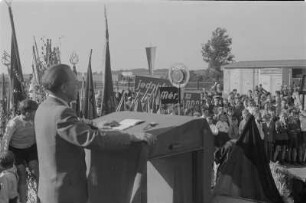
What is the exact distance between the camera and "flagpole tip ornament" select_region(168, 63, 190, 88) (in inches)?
359

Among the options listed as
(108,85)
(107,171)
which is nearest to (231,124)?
(108,85)

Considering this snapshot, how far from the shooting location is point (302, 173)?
374 inches

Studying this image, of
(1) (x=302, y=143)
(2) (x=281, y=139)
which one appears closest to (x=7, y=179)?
(2) (x=281, y=139)

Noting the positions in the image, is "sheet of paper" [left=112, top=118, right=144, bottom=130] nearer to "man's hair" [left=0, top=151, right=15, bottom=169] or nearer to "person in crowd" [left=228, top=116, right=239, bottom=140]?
"man's hair" [left=0, top=151, right=15, bottom=169]

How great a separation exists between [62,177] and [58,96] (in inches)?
21.4

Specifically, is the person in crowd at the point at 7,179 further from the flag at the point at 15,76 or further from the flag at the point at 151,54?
the flag at the point at 151,54

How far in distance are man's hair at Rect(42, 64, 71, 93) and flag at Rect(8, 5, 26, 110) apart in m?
4.76

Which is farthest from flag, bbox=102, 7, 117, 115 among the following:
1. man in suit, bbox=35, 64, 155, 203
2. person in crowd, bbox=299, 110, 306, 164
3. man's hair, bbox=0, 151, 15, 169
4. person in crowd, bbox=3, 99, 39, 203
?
man in suit, bbox=35, 64, 155, 203

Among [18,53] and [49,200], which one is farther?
[18,53]

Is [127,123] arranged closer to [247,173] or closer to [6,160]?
[247,173]

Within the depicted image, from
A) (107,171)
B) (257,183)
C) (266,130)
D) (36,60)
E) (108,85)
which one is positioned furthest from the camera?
(266,130)

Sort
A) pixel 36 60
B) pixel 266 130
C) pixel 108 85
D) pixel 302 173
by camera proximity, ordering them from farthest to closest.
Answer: pixel 266 130
pixel 302 173
pixel 108 85
pixel 36 60

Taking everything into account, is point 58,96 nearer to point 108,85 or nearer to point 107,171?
point 107,171

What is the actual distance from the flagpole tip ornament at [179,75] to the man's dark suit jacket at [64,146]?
6230 mm
